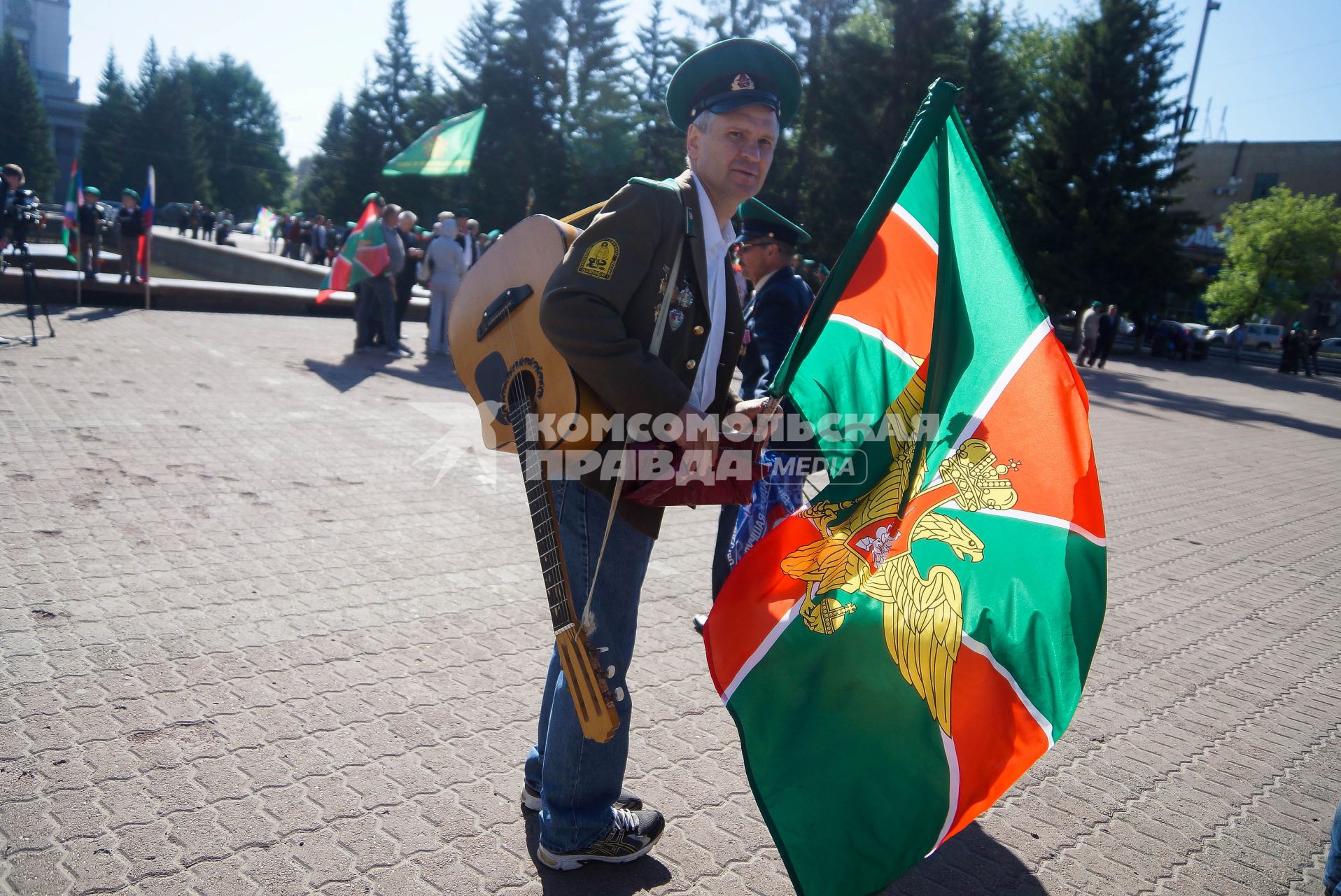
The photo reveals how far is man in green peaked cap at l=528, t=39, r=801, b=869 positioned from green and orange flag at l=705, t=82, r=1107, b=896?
1.30 ft

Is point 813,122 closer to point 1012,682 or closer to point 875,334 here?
point 875,334

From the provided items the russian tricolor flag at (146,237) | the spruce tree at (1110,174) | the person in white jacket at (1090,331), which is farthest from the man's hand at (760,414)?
the spruce tree at (1110,174)

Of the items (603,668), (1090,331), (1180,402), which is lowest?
(603,668)

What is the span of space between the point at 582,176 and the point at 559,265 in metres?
45.7

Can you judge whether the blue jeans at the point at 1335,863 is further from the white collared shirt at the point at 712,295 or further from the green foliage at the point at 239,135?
the green foliage at the point at 239,135

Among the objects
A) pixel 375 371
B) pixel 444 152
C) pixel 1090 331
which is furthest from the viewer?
pixel 1090 331

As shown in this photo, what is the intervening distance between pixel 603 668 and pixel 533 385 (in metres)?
0.80

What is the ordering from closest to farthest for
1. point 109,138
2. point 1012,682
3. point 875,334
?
1. point 1012,682
2. point 875,334
3. point 109,138

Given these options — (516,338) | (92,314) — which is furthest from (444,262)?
(516,338)

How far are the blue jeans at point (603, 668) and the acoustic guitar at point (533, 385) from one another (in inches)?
2.0

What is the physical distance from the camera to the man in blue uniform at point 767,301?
429 cm

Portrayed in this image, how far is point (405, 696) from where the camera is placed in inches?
145

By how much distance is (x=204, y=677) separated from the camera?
11.9ft

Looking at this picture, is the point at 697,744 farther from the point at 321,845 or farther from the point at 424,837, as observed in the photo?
the point at 321,845
